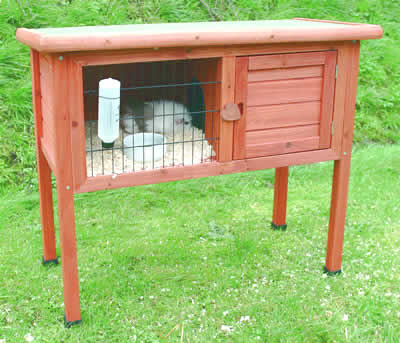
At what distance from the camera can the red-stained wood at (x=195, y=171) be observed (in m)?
2.35

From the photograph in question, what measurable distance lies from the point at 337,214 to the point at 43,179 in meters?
1.53

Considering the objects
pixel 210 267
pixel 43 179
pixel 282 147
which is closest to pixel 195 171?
pixel 282 147

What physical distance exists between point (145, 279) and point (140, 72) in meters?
1.14

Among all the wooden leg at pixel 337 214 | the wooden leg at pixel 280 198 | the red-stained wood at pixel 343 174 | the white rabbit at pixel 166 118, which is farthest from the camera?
the wooden leg at pixel 280 198

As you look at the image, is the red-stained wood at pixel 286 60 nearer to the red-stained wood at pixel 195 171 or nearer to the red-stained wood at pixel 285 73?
the red-stained wood at pixel 285 73

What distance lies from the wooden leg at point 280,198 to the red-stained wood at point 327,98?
2.26ft

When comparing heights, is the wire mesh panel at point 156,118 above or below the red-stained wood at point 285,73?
below

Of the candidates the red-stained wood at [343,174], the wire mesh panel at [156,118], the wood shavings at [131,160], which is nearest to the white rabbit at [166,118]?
the wire mesh panel at [156,118]

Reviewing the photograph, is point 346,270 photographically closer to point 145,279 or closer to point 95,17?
point 145,279

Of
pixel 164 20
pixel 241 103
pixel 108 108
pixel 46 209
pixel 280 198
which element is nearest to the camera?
pixel 108 108

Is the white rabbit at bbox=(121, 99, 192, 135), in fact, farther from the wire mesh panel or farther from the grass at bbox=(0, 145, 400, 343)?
the grass at bbox=(0, 145, 400, 343)

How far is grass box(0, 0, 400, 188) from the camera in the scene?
4117 millimetres

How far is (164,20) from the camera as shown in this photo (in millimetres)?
5262

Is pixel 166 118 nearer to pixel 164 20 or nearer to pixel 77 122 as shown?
pixel 77 122
